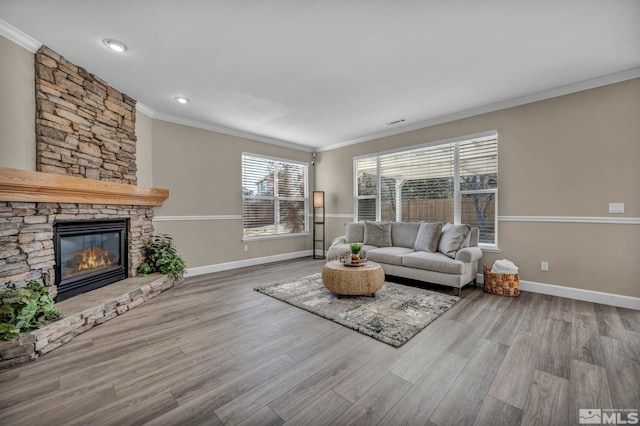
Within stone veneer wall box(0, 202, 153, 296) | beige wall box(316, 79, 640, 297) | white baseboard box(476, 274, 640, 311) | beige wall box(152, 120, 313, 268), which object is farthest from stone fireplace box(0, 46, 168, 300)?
white baseboard box(476, 274, 640, 311)

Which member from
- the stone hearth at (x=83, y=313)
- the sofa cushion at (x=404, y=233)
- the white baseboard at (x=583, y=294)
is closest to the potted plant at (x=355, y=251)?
the sofa cushion at (x=404, y=233)

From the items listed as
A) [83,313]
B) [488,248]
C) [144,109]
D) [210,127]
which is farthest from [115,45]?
[488,248]

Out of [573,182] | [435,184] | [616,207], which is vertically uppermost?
[435,184]

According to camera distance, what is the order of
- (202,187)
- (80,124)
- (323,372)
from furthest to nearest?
(202,187)
(80,124)
(323,372)

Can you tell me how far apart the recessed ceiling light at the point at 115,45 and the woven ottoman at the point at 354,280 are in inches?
125

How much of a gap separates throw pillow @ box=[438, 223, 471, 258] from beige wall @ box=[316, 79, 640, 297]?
572 mm

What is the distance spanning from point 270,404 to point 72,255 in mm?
2933

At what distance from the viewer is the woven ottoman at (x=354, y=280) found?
128 inches

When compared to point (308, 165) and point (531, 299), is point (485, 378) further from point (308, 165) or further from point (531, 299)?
point (308, 165)

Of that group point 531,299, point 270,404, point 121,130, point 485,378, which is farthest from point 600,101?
point 121,130

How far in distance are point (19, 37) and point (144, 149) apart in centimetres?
179

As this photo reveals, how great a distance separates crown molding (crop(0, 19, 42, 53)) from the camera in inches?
90.0

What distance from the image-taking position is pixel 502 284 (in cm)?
354

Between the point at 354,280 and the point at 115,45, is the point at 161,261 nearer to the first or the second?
the point at 115,45
